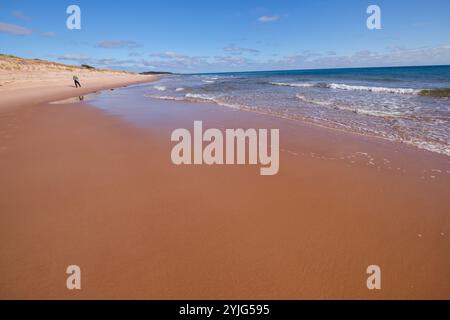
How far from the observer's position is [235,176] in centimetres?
420

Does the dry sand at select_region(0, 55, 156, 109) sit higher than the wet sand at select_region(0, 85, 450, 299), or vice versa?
the dry sand at select_region(0, 55, 156, 109)

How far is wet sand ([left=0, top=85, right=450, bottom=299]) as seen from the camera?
2113mm

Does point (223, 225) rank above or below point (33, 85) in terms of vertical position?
below

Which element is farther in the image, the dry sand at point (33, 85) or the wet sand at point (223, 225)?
the dry sand at point (33, 85)

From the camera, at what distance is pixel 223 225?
9.46ft

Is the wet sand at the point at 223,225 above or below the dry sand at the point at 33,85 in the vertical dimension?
below

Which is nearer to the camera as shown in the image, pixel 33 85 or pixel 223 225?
pixel 223 225

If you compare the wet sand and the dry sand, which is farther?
the dry sand

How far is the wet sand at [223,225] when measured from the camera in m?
2.11

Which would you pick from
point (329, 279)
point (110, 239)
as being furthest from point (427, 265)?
point (110, 239)

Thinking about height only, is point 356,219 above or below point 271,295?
above
